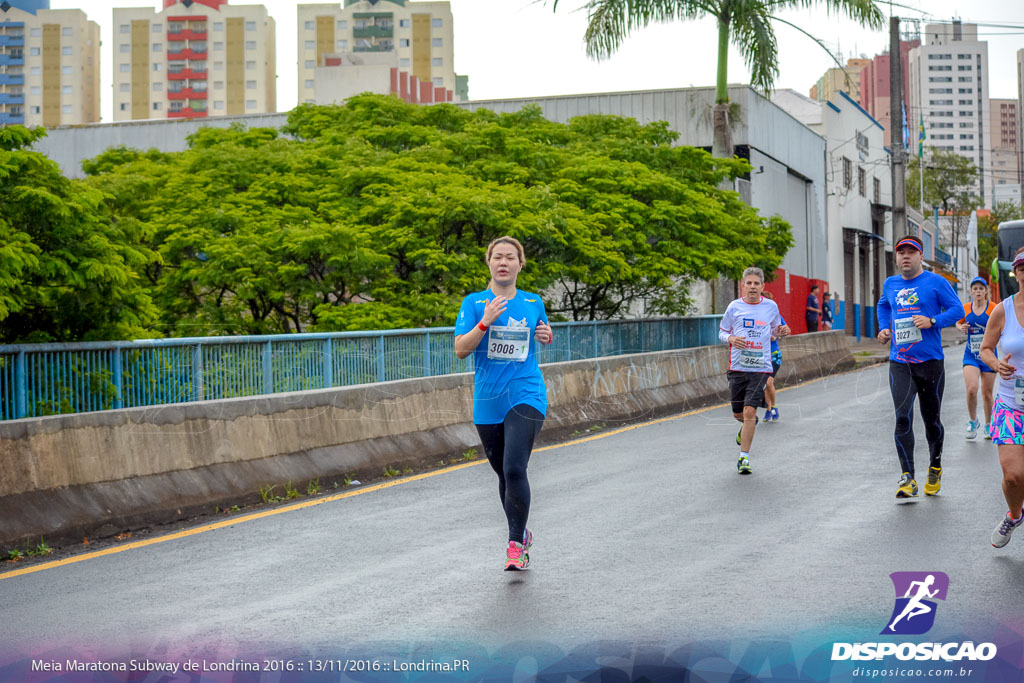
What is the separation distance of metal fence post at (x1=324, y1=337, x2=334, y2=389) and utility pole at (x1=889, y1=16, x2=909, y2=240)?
1994 cm

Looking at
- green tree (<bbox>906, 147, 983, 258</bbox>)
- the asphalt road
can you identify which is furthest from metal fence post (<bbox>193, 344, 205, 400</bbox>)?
green tree (<bbox>906, 147, 983, 258</bbox>)

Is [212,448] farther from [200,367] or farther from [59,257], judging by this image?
[59,257]

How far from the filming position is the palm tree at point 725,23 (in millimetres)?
28453

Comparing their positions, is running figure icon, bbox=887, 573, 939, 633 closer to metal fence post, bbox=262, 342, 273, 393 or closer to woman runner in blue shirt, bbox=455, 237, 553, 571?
woman runner in blue shirt, bbox=455, 237, 553, 571

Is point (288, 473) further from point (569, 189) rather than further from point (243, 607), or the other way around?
point (569, 189)

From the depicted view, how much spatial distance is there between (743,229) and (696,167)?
2.17m

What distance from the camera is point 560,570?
7.17 meters

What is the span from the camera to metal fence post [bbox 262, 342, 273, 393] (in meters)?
12.7

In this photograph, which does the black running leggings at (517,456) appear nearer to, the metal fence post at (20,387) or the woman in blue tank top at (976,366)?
the metal fence post at (20,387)

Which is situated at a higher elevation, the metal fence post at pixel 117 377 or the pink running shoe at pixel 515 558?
the metal fence post at pixel 117 377

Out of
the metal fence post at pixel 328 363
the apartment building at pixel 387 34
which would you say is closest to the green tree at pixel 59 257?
the metal fence post at pixel 328 363

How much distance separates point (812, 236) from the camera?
153ft

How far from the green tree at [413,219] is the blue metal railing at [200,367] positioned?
4.13 m

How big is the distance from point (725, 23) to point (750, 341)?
770 inches
